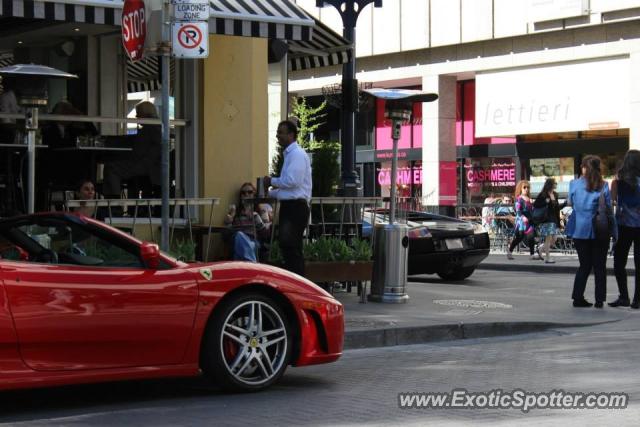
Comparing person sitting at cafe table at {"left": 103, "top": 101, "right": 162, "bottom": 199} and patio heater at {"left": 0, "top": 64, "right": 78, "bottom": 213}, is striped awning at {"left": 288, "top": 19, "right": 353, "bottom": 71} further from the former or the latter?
patio heater at {"left": 0, "top": 64, "right": 78, "bottom": 213}

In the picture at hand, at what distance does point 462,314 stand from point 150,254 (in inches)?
226

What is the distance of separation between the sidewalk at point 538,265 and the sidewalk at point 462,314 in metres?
4.24

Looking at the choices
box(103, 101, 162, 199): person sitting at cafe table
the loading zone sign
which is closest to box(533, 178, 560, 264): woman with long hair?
box(103, 101, 162, 199): person sitting at cafe table

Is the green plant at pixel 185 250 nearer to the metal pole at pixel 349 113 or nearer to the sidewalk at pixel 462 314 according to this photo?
the sidewalk at pixel 462 314

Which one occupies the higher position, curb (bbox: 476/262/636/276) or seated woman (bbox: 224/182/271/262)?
seated woman (bbox: 224/182/271/262)

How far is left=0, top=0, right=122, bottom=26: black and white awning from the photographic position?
412 inches

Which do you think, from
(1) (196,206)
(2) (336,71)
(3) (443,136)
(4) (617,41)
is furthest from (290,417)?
(2) (336,71)

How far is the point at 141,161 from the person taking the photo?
13.9 meters

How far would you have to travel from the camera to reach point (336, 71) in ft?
132

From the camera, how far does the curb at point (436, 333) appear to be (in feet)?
33.2

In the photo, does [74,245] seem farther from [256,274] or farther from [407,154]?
[407,154]

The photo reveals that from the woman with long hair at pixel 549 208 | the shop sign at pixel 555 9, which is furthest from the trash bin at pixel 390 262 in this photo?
the shop sign at pixel 555 9

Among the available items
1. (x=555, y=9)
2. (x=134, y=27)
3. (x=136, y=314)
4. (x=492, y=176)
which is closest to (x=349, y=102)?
(x=134, y=27)

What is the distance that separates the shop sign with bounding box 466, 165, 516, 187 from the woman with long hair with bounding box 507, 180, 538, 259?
1243 cm
